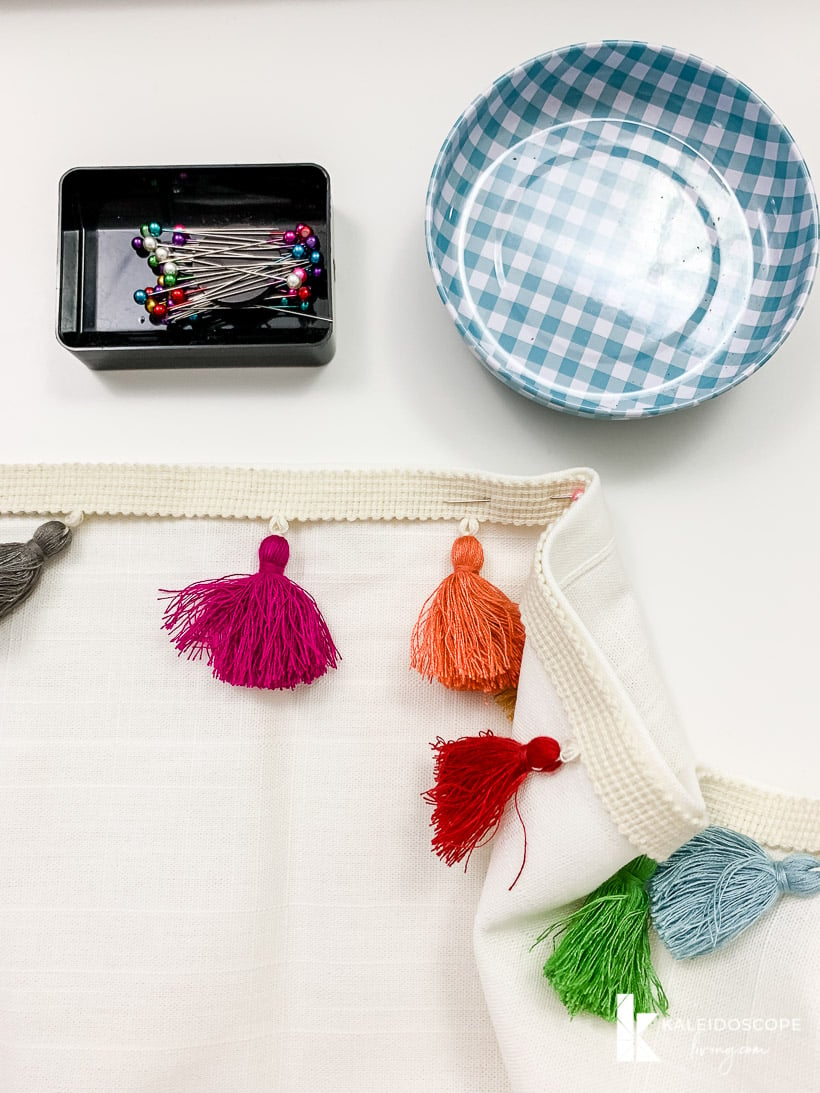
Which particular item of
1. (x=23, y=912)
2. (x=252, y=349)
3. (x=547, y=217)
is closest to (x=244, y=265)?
(x=252, y=349)

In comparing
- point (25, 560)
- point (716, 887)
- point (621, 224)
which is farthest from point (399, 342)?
point (716, 887)

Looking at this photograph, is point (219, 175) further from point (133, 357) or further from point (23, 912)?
point (23, 912)

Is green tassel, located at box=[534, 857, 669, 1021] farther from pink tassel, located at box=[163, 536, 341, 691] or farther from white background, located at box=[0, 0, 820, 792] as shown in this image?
pink tassel, located at box=[163, 536, 341, 691]

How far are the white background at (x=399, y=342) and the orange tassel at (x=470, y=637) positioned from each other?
13cm

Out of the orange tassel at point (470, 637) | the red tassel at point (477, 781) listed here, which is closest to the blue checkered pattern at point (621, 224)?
the orange tassel at point (470, 637)

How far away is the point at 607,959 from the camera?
680 mm

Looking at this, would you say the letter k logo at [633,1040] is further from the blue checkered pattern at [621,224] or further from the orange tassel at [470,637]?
the blue checkered pattern at [621,224]

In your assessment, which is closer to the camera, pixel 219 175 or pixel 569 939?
pixel 569 939

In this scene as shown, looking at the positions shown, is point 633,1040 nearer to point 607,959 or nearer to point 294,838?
point 607,959

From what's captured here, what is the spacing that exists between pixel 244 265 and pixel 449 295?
191 millimetres

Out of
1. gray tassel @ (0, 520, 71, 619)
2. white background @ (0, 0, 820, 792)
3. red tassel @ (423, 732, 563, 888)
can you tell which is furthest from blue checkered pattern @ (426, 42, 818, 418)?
gray tassel @ (0, 520, 71, 619)

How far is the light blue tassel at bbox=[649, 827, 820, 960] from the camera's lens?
2.25ft

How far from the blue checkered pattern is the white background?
48 mm

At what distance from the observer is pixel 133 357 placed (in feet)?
2.54
